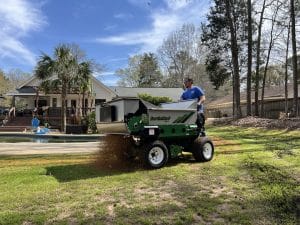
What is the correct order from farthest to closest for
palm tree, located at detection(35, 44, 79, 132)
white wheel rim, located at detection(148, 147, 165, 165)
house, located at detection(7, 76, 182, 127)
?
house, located at detection(7, 76, 182, 127) → palm tree, located at detection(35, 44, 79, 132) → white wheel rim, located at detection(148, 147, 165, 165)

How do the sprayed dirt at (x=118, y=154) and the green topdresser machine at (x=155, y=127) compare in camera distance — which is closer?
the green topdresser machine at (x=155, y=127)

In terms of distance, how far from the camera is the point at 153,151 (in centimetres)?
752

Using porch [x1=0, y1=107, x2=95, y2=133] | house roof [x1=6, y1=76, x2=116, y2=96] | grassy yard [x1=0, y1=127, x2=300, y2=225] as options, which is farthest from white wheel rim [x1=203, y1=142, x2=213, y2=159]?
house roof [x1=6, y1=76, x2=116, y2=96]

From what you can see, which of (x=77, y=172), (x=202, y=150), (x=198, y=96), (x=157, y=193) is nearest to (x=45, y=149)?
(x=77, y=172)

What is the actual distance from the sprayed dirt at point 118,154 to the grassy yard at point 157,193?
0.32 meters

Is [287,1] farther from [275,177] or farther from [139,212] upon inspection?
[139,212]

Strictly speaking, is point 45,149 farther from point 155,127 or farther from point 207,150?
point 207,150

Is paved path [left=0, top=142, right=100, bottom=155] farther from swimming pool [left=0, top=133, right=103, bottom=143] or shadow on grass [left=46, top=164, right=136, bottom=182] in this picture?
swimming pool [left=0, top=133, right=103, bottom=143]

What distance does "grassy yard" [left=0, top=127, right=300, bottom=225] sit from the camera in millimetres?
4766

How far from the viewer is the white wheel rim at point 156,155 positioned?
24.5ft

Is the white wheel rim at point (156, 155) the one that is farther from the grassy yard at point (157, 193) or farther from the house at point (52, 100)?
the house at point (52, 100)

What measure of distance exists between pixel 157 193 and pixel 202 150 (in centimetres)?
271

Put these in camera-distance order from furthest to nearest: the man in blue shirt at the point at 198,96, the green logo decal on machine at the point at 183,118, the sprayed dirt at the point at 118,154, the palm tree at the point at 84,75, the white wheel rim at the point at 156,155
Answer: the palm tree at the point at 84,75, the man in blue shirt at the point at 198,96, the green logo decal on machine at the point at 183,118, the sprayed dirt at the point at 118,154, the white wheel rim at the point at 156,155

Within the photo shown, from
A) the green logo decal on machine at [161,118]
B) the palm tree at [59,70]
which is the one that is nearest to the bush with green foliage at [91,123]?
the palm tree at [59,70]
